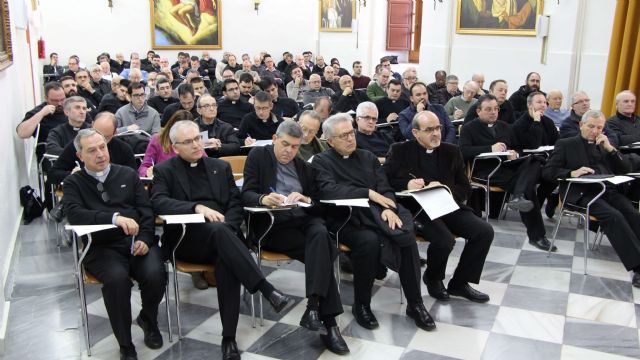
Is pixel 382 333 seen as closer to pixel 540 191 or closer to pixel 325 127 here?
pixel 325 127

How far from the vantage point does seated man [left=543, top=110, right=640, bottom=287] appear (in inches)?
189

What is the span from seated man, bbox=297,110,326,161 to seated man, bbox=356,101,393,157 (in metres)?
0.38

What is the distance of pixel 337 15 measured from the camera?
1627 cm

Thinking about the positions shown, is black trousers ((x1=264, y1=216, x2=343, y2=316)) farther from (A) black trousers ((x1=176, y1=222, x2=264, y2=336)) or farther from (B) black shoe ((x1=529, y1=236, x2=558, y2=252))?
(B) black shoe ((x1=529, y1=236, x2=558, y2=252))

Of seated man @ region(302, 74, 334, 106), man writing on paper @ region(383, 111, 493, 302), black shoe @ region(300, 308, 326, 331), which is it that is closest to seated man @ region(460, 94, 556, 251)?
man writing on paper @ region(383, 111, 493, 302)

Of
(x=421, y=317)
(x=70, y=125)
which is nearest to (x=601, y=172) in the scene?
(x=421, y=317)

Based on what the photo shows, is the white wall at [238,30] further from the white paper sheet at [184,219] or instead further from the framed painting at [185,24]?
the white paper sheet at [184,219]

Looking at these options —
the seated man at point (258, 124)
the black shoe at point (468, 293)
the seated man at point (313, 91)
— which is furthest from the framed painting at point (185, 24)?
the black shoe at point (468, 293)

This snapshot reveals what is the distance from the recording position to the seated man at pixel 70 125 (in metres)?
5.47

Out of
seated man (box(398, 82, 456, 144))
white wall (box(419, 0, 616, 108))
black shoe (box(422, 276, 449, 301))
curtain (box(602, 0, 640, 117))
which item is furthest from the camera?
white wall (box(419, 0, 616, 108))

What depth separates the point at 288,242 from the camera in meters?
3.90

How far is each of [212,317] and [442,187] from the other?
6.17ft

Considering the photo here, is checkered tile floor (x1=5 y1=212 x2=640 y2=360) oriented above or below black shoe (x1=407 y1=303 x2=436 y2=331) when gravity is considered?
below

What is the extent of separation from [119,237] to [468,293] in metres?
2.52
